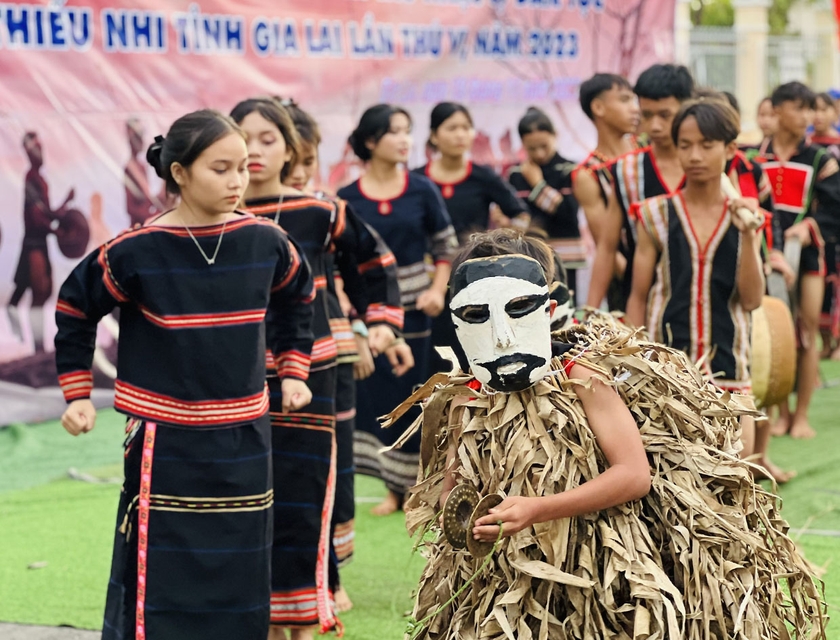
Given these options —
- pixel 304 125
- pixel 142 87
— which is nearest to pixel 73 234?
pixel 142 87

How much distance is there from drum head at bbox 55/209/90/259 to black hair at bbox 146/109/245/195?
5084mm

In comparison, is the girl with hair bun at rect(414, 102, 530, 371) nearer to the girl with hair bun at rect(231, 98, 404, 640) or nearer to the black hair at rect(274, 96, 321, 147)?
the black hair at rect(274, 96, 321, 147)

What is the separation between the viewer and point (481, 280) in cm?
307

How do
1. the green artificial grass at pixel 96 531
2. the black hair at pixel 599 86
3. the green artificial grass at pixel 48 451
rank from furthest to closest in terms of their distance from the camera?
the green artificial grass at pixel 48 451, the black hair at pixel 599 86, the green artificial grass at pixel 96 531

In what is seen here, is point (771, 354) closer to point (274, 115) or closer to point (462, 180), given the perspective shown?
point (462, 180)

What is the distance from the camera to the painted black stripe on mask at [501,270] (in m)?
3.07

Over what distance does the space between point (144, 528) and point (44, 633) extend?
1288 mm

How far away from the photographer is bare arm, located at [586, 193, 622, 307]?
6.02m

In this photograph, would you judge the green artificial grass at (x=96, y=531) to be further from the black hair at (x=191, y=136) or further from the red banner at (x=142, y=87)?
the black hair at (x=191, y=136)

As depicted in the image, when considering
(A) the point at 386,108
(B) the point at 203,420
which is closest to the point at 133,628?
(B) the point at 203,420

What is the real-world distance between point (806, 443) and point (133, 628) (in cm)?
503

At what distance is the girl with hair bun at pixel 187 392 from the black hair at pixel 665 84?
284cm

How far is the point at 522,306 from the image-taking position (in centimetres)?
305

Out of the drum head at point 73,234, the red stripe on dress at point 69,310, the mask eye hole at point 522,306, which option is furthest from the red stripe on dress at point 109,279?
the drum head at point 73,234
